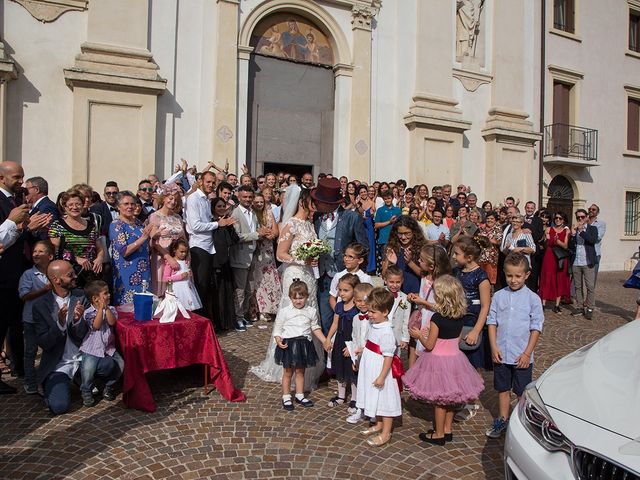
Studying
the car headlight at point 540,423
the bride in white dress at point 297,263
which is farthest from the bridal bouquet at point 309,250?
the car headlight at point 540,423

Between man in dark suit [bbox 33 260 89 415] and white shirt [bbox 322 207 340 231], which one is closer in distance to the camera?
man in dark suit [bbox 33 260 89 415]

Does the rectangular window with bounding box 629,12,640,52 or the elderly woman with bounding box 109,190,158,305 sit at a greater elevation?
the rectangular window with bounding box 629,12,640,52

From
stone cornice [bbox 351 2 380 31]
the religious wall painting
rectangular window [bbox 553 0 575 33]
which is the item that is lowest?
the religious wall painting

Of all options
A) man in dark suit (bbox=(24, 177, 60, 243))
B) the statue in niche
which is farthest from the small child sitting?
the statue in niche

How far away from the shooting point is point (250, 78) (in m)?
13.9

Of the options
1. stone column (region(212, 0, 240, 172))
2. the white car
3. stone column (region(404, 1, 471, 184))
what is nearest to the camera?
the white car

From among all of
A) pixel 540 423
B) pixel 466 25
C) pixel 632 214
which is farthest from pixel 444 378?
pixel 632 214

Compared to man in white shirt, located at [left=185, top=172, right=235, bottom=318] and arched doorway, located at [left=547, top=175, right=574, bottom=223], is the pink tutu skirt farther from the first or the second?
arched doorway, located at [left=547, top=175, right=574, bottom=223]

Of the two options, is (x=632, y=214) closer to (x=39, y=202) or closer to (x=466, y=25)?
(x=466, y=25)

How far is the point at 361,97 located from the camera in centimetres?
1479

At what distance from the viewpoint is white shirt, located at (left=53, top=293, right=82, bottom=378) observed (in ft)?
15.7

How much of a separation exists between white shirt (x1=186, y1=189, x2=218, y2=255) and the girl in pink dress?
3983 millimetres

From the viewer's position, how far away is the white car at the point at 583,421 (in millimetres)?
2291

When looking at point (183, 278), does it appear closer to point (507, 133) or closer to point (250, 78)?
point (250, 78)
